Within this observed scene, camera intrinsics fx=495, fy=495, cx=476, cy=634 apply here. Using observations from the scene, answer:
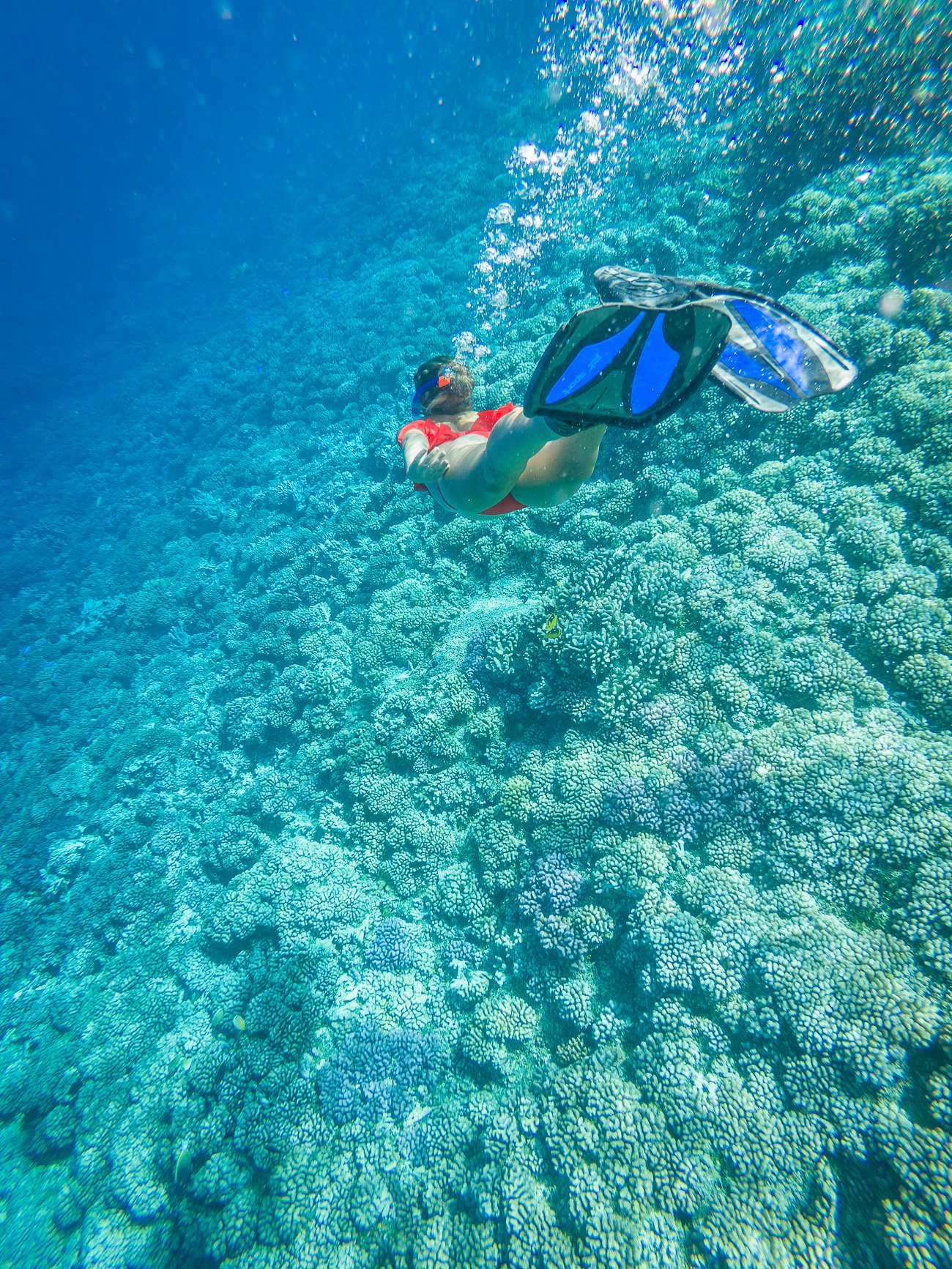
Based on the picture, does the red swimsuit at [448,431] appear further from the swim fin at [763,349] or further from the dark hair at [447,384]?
the swim fin at [763,349]

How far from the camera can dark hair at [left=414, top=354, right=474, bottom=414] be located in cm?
295

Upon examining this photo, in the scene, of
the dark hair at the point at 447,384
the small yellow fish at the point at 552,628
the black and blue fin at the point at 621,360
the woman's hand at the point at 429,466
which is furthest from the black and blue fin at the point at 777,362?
the small yellow fish at the point at 552,628

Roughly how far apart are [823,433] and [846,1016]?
4.89 meters

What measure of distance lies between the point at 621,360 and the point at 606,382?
10cm

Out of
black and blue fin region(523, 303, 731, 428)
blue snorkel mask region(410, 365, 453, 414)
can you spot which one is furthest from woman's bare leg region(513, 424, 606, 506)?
blue snorkel mask region(410, 365, 453, 414)

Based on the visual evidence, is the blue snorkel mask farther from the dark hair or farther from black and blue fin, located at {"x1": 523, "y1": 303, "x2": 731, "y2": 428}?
black and blue fin, located at {"x1": 523, "y1": 303, "x2": 731, "y2": 428}

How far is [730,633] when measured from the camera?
4262 millimetres

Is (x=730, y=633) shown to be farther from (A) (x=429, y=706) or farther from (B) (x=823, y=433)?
(A) (x=429, y=706)

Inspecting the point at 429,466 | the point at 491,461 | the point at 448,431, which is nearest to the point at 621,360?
the point at 491,461

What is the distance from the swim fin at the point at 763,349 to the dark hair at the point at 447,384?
2.85 feet

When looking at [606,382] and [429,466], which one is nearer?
[606,382]

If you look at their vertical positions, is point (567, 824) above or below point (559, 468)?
below

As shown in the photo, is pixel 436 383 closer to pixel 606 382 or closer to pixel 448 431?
pixel 448 431

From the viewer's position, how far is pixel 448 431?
115 inches
